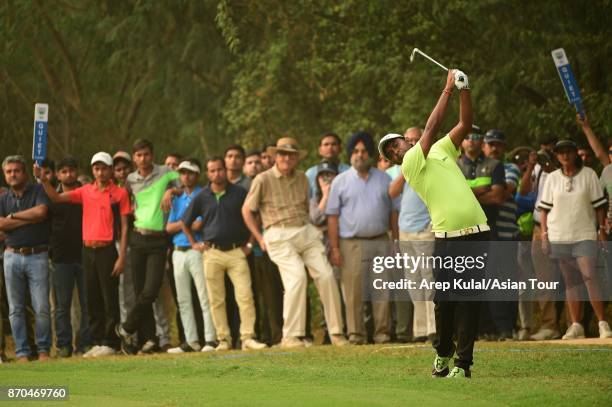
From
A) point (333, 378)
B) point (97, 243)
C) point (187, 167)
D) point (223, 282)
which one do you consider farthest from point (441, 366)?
point (97, 243)

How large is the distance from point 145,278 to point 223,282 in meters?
1.04

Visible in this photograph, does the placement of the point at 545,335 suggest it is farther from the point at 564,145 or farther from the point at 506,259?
the point at 564,145

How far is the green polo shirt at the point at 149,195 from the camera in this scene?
17703mm

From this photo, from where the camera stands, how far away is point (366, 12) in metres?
22.0

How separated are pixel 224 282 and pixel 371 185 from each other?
7.42 feet

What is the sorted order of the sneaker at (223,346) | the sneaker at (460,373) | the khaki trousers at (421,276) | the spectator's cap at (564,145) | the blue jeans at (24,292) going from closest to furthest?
the sneaker at (460,373)
the spectator's cap at (564,145)
the khaki trousers at (421,276)
the sneaker at (223,346)
the blue jeans at (24,292)

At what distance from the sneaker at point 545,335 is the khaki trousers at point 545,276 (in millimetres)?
55

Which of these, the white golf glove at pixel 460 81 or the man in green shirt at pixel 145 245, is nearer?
the white golf glove at pixel 460 81

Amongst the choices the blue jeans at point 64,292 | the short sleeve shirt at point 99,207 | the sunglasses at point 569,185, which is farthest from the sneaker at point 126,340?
the sunglasses at point 569,185

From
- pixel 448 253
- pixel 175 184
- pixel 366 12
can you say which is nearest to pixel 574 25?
pixel 366 12

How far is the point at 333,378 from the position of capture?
12.6m

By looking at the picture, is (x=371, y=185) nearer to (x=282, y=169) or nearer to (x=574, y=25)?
(x=282, y=169)

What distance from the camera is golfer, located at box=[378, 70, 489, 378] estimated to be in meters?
11.7

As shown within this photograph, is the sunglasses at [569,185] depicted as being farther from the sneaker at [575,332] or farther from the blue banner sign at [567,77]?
the sneaker at [575,332]
